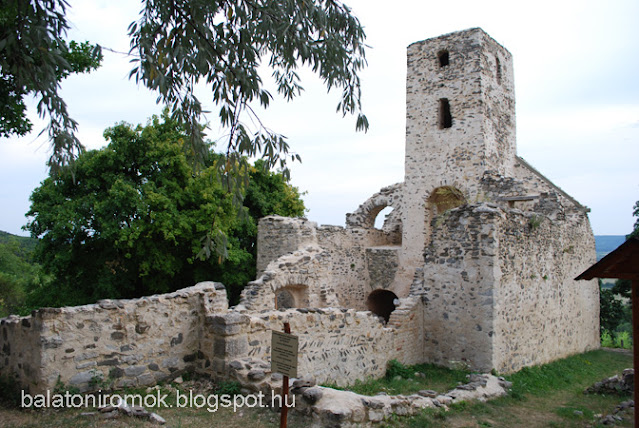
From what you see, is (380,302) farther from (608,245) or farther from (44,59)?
(608,245)

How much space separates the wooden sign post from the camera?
4699 millimetres

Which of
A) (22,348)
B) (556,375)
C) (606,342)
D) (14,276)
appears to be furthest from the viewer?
(14,276)

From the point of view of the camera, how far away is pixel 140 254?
15773mm

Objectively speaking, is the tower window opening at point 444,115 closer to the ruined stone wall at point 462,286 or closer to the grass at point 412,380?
the ruined stone wall at point 462,286

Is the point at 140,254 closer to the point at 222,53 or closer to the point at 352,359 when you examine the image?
the point at 352,359

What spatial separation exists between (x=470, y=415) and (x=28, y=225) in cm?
1417

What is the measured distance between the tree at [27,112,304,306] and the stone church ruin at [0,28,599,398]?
115 inches

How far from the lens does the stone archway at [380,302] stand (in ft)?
60.5

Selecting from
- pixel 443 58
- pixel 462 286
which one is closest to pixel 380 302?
pixel 462 286

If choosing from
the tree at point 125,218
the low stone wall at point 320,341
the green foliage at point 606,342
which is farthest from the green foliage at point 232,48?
the green foliage at point 606,342

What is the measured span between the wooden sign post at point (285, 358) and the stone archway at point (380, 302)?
13.6 meters

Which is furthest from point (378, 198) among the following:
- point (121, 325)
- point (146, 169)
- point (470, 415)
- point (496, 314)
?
point (121, 325)

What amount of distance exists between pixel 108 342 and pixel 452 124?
13169mm

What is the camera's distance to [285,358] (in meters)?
4.80
